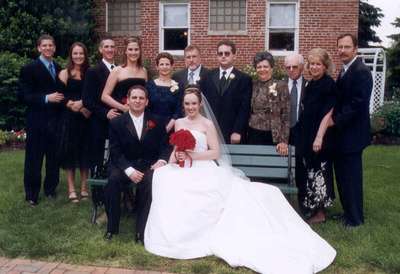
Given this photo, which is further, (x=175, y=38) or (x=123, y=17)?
(x=123, y=17)

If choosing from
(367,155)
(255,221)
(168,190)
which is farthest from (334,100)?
(367,155)

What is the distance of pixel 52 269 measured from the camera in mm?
4699

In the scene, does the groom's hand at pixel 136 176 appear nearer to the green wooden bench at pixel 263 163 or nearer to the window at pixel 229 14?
the green wooden bench at pixel 263 163

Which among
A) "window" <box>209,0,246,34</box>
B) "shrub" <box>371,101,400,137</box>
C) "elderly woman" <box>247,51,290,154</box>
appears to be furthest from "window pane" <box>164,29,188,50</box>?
"elderly woman" <box>247,51,290,154</box>

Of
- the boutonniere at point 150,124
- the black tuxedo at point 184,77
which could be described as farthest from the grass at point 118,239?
the black tuxedo at point 184,77

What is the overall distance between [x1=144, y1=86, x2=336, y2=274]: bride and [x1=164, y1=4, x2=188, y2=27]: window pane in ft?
38.6

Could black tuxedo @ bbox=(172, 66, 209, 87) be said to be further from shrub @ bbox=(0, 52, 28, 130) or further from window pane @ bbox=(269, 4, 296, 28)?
window pane @ bbox=(269, 4, 296, 28)

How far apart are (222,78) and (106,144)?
1.74 m

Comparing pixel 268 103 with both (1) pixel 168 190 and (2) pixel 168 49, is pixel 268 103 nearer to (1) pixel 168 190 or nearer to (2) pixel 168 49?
(1) pixel 168 190

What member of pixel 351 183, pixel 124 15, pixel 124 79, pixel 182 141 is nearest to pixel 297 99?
→ pixel 351 183

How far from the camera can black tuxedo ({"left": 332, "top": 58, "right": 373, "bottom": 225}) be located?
5.70 metres

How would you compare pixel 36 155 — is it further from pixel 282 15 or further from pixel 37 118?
pixel 282 15

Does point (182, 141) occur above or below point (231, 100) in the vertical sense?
below

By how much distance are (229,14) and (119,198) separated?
12.0 m
